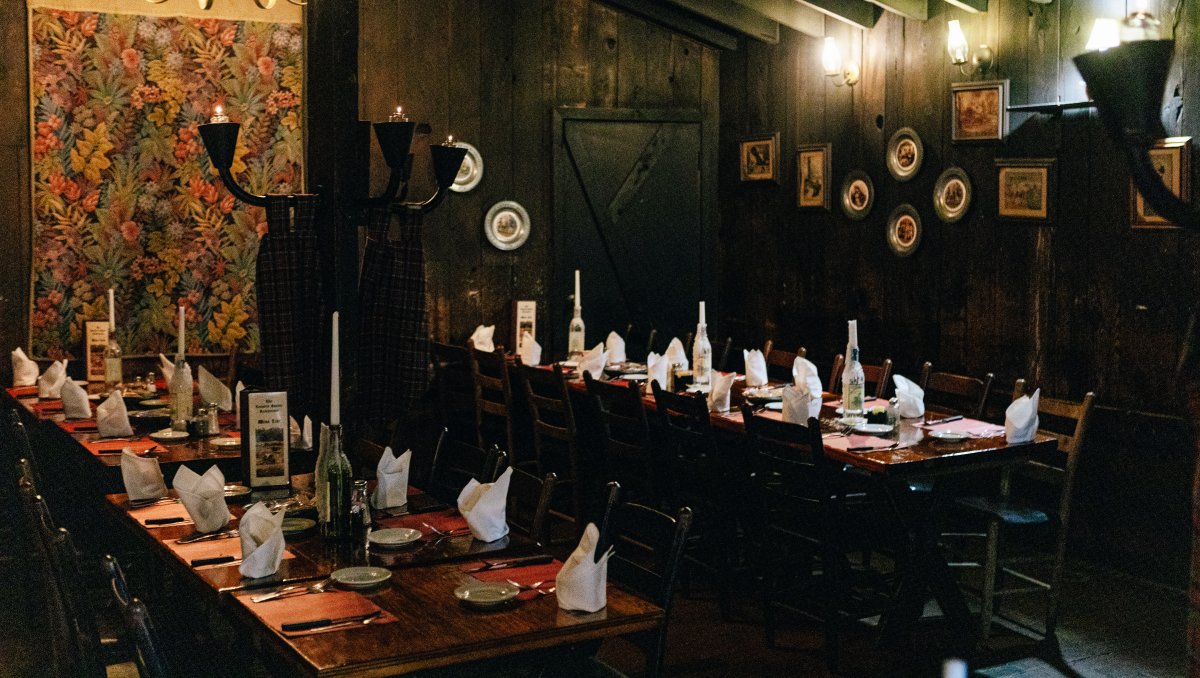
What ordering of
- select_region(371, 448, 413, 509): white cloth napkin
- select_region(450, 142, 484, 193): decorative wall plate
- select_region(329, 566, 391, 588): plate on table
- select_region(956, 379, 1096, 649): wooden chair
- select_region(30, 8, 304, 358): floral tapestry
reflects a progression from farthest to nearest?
select_region(450, 142, 484, 193): decorative wall plate, select_region(30, 8, 304, 358): floral tapestry, select_region(956, 379, 1096, 649): wooden chair, select_region(371, 448, 413, 509): white cloth napkin, select_region(329, 566, 391, 588): plate on table

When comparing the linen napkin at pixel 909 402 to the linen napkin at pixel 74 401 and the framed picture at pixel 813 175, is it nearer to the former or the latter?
the framed picture at pixel 813 175

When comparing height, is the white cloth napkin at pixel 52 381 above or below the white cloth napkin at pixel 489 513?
above

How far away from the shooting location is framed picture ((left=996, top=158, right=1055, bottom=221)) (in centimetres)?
568

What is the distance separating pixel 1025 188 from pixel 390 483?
11.8 ft

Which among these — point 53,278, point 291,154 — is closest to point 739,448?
point 291,154

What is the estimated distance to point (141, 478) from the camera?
3646mm

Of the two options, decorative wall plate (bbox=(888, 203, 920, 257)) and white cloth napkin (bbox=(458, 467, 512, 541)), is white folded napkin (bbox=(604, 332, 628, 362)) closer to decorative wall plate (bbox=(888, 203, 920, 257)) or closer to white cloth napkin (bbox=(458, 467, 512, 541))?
decorative wall plate (bbox=(888, 203, 920, 257))

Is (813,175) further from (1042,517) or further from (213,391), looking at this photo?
(213,391)

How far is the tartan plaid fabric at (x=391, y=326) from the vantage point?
4.21 metres

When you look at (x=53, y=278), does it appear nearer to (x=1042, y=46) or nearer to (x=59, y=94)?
(x=59, y=94)

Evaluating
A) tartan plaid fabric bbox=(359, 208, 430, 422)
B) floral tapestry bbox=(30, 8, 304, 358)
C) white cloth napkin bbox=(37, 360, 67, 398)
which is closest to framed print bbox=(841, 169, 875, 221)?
floral tapestry bbox=(30, 8, 304, 358)

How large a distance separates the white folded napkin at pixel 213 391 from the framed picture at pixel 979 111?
145 inches

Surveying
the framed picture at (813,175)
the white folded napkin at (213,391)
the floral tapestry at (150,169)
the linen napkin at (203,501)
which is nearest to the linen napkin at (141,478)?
the linen napkin at (203,501)

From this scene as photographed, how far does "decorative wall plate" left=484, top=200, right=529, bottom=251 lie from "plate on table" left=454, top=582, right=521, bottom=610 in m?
4.75
